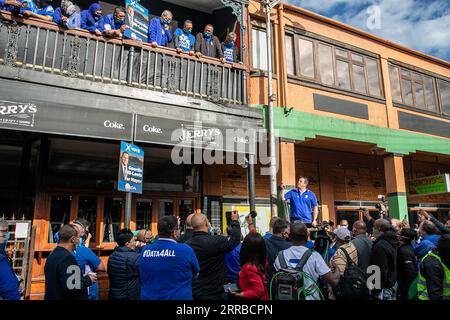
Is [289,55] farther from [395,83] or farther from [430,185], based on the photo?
[430,185]

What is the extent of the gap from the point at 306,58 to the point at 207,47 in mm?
3396

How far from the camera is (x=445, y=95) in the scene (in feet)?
47.2

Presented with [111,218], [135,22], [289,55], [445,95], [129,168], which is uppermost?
[445,95]

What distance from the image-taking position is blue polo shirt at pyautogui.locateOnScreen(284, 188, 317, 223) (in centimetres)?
751

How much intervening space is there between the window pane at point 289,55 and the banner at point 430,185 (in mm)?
6853

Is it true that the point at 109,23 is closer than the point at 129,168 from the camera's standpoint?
No

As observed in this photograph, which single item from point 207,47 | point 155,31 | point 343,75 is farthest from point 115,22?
point 343,75

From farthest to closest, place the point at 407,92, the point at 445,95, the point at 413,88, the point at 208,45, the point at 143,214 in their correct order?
the point at 445,95
the point at 413,88
the point at 407,92
the point at 143,214
the point at 208,45

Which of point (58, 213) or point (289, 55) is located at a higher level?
point (289, 55)

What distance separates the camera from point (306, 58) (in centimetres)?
1102

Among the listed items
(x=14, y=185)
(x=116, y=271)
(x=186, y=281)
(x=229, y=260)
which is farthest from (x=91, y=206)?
(x=186, y=281)

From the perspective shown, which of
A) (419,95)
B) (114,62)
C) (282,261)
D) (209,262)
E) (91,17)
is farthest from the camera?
(419,95)

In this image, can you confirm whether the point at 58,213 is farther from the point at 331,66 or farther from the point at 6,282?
the point at 331,66

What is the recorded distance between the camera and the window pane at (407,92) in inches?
512
